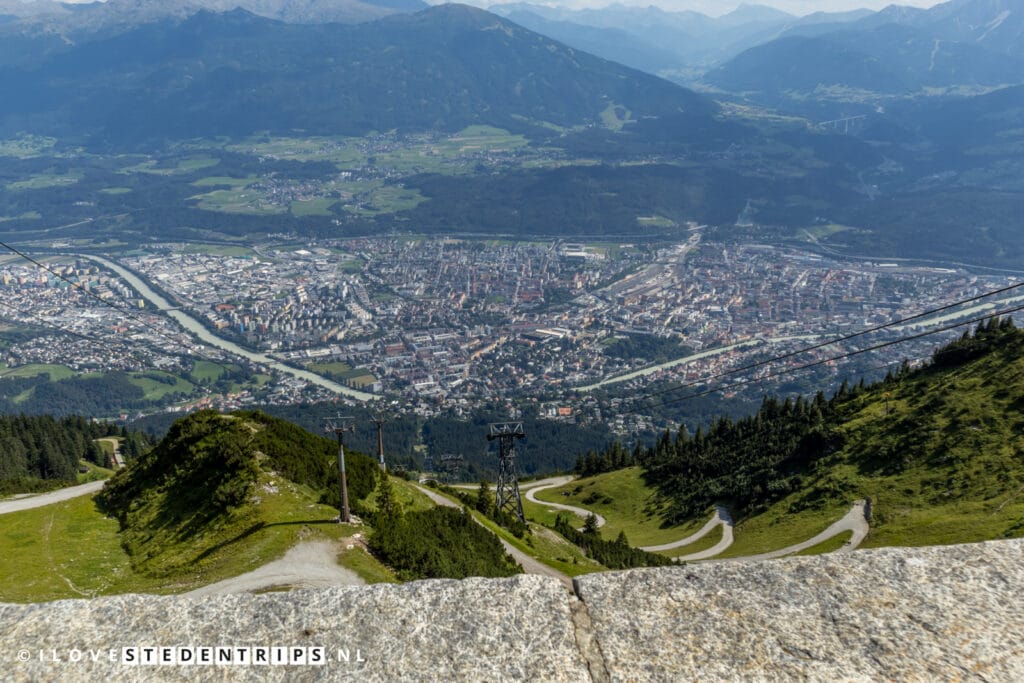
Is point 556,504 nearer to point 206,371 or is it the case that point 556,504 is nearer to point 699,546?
point 699,546

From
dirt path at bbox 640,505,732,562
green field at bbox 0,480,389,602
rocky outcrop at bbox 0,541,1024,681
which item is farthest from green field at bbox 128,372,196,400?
rocky outcrop at bbox 0,541,1024,681

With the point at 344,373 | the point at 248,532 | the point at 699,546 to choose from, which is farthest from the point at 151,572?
the point at 344,373

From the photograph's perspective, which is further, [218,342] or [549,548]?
[218,342]

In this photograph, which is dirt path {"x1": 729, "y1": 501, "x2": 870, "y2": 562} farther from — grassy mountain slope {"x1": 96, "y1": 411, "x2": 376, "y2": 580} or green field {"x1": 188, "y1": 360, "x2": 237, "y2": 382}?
green field {"x1": 188, "y1": 360, "x2": 237, "y2": 382}

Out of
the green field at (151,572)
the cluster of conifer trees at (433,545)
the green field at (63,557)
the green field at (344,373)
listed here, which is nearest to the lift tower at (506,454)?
the cluster of conifer trees at (433,545)

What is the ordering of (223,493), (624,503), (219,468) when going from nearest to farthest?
(223,493) < (219,468) < (624,503)

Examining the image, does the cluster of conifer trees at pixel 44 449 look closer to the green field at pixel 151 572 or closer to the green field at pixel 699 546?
the green field at pixel 151 572
